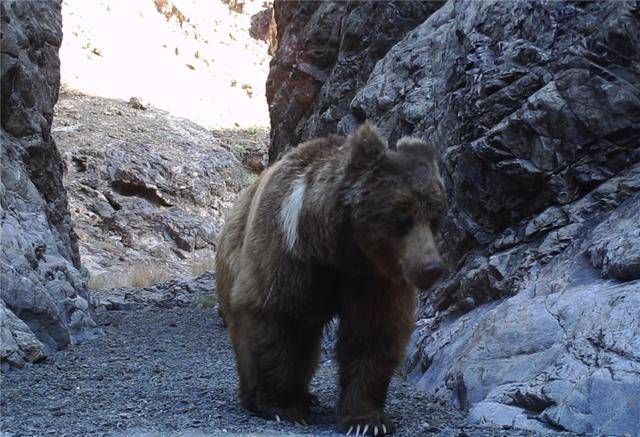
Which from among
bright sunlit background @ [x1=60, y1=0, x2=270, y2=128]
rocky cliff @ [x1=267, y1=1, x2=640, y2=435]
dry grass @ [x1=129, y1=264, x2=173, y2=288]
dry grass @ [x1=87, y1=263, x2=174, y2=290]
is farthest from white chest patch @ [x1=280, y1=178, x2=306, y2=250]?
bright sunlit background @ [x1=60, y1=0, x2=270, y2=128]

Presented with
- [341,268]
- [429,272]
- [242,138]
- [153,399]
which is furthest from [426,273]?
[242,138]

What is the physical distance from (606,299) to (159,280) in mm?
13353

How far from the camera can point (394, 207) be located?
5004 millimetres

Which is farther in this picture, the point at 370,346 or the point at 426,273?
the point at 370,346

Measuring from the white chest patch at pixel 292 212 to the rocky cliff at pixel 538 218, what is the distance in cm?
163

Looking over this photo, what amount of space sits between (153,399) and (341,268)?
2033mm

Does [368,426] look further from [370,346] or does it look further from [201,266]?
[201,266]

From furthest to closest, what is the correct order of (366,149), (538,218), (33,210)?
1. (33,210)
2. (538,218)
3. (366,149)

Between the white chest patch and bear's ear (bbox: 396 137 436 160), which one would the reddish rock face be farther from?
bear's ear (bbox: 396 137 436 160)

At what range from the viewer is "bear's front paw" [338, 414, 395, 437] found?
5277 mm

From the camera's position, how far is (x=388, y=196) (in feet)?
16.5

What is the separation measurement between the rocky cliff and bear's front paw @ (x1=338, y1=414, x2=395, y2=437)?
2.01ft

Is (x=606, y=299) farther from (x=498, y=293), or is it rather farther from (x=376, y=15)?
(x=376, y=15)

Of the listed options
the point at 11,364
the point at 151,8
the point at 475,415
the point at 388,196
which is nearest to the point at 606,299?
the point at 475,415
